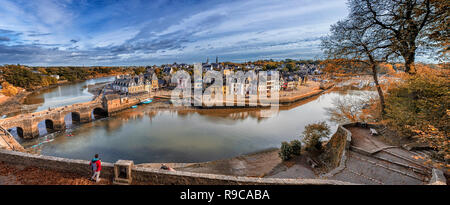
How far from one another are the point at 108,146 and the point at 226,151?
11.3 meters

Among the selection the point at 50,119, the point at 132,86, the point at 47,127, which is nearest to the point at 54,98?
the point at 132,86

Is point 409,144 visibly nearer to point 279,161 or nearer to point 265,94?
point 279,161

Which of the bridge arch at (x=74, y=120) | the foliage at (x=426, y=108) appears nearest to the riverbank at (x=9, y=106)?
the bridge arch at (x=74, y=120)

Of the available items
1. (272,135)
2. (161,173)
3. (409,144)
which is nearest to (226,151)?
(272,135)

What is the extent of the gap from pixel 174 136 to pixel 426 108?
726 inches

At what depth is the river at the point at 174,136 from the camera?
15391 mm

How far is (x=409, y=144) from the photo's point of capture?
23.6 feet

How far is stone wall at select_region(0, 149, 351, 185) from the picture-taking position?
4871mm

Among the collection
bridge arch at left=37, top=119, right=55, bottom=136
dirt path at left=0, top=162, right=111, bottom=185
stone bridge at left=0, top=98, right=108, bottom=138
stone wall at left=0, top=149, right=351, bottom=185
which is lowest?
bridge arch at left=37, top=119, right=55, bottom=136

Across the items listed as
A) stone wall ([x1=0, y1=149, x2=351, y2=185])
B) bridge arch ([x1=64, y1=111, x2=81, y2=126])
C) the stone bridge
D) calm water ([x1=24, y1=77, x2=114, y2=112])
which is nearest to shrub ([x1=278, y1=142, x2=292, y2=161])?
stone wall ([x1=0, y1=149, x2=351, y2=185])

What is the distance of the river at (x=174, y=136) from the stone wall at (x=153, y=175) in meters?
8.04

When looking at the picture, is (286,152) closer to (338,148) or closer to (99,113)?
(338,148)

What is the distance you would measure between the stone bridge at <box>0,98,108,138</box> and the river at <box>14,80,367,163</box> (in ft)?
4.13

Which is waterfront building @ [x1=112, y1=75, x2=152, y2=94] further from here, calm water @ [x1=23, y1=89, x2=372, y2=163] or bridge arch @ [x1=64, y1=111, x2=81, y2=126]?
bridge arch @ [x1=64, y1=111, x2=81, y2=126]
